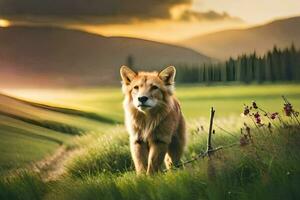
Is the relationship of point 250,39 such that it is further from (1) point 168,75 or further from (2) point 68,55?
(2) point 68,55

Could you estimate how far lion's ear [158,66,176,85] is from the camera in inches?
184

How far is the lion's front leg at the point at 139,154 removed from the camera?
4.70 meters

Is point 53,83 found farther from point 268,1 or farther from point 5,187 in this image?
point 268,1

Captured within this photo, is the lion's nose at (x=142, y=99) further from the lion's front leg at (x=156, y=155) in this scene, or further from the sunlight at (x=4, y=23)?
the sunlight at (x=4, y=23)

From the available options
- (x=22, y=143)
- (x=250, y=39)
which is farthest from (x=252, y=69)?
(x=22, y=143)

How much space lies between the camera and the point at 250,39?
15.7ft

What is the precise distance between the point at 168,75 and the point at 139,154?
0.41m

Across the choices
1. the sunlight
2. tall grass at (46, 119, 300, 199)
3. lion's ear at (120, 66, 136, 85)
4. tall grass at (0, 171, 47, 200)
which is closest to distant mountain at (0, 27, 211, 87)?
the sunlight

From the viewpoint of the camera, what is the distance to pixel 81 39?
5055 mm

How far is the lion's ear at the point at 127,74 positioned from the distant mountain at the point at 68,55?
0.16 metres

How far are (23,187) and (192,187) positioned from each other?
0.96 m

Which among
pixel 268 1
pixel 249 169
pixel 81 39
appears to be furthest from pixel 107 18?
pixel 249 169

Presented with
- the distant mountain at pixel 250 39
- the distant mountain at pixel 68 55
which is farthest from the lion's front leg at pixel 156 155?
A: the distant mountain at pixel 250 39

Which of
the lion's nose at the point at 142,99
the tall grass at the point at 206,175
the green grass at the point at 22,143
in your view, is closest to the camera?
the tall grass at the point at 206,175
